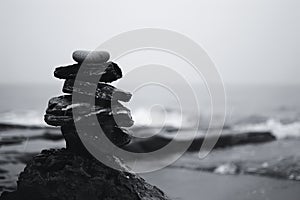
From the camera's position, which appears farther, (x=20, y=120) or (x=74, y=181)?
(x=20, y=120)

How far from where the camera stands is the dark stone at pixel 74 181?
830 cm

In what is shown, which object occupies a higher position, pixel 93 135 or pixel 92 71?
pixel 92 71

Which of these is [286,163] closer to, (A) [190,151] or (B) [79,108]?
(A) [190,151]

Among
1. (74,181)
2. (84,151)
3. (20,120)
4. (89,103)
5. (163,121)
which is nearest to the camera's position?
(89,103)

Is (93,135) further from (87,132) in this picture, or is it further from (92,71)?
(92,71)

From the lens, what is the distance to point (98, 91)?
8.42 m

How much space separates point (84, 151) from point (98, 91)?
4.55 feet

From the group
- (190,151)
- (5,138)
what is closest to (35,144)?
(5,138)

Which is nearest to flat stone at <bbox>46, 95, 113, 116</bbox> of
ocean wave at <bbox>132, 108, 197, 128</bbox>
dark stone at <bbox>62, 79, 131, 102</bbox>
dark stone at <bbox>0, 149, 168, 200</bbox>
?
dark stone at <bbox>62, 79, 131, 102</bbox>

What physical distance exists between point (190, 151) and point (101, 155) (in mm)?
14612

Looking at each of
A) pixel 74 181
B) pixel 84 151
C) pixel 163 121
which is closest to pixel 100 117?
pixel 84 151

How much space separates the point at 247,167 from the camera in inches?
730

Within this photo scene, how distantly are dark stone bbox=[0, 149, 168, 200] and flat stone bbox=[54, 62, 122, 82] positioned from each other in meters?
1.73

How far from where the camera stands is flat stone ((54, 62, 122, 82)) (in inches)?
331
